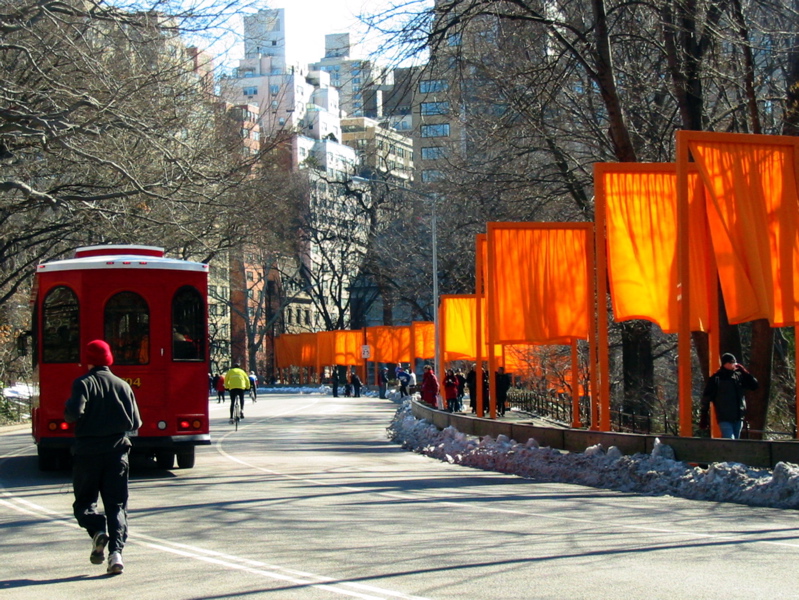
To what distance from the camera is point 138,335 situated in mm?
17266

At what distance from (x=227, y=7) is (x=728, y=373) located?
1215 cm

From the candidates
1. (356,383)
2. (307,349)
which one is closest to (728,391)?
(356,383)

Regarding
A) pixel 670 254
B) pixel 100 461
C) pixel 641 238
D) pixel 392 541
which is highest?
pixel 641 238

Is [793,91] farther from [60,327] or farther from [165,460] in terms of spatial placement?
[60,327]

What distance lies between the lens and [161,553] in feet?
32.0

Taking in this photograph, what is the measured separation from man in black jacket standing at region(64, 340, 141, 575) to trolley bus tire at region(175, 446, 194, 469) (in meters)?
9.31

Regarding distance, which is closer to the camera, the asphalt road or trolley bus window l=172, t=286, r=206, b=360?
the asphalt road

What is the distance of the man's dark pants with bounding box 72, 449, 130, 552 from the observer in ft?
28.8

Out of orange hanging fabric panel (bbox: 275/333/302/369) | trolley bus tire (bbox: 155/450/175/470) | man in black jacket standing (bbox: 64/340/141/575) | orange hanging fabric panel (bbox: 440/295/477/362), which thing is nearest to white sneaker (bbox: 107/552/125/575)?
man in black jacket standing (bbox: 64/340/141/575)

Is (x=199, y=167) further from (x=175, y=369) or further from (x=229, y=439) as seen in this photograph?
(x=175, y=369)

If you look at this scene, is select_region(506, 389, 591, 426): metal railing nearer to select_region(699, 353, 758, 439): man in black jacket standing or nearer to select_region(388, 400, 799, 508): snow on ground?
select_region(388, 400, 799, 508): snow on ground

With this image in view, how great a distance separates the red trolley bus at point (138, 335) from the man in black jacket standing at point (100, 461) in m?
8.08

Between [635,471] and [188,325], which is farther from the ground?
[188,325]

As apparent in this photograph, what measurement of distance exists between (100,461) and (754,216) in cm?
1033
